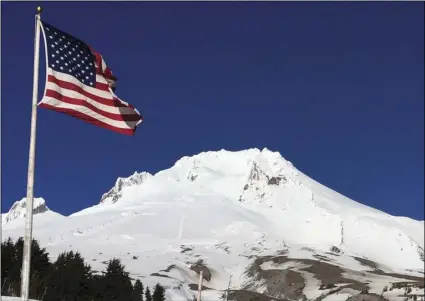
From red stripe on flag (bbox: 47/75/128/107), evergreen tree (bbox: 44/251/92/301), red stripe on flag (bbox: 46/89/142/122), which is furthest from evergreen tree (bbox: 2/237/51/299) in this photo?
red stripe on flag (bbox: 47/75/128/107)

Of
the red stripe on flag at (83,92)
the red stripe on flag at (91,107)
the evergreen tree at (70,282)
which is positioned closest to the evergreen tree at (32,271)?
the evergreen tree at (70,282)

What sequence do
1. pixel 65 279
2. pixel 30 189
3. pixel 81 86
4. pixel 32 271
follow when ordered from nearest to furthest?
1. pixel 30 189
2. pixel 81 86
3. pixel 32 271
4. pixel 65 279

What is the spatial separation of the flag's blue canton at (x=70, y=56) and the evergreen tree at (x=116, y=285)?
27.8m

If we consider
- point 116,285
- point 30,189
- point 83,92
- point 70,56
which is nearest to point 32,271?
point 116,285

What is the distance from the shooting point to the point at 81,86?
1506 centimetres

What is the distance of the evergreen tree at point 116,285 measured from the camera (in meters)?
42.2

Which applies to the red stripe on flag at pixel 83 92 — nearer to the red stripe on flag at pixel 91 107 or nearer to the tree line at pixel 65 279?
the red stripe on flag at pixel 91 107

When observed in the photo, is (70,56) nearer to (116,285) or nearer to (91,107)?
(91,107)

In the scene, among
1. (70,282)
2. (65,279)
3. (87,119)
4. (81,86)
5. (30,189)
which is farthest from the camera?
(70,282)

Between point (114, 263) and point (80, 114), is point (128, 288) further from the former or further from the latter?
point (80, 114)

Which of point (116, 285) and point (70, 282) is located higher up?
point (70, 282)

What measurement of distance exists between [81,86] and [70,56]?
0.80 meters

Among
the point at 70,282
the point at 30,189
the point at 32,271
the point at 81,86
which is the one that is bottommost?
the point at 70,282

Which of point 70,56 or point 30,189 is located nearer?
point 30,189
